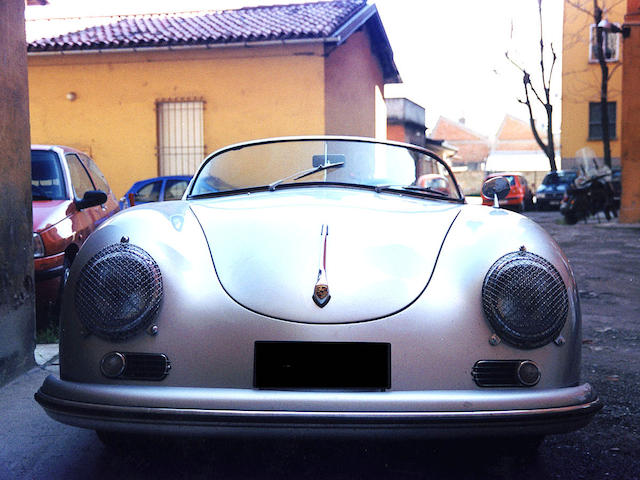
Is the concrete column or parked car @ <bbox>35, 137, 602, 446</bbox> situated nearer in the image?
parked car @ <bbox>35, 137, 602, 446</bbox>

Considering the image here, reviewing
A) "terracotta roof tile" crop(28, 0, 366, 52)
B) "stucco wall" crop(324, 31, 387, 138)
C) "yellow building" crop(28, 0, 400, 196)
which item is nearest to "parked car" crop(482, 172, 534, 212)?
"stucco wall" crop(324, 31, 387, 138)

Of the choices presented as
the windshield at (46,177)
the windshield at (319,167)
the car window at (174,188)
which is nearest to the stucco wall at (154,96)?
the car window at (174,188)

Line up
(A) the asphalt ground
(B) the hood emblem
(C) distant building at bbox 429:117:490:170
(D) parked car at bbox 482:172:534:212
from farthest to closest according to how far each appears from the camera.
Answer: (C) distant building at bbox 429:117:490:170
(D) parked car at bbox 482:172:534:212
(A) the asphalt ground
(B) the hood emblem

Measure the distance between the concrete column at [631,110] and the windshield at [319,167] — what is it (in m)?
12.4

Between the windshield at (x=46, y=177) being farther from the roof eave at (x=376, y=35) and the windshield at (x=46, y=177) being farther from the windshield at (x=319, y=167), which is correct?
the roof eave at (x=376, y=35)

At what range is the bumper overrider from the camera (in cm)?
216

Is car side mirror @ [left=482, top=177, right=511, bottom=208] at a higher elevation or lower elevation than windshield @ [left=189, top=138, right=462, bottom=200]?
lower

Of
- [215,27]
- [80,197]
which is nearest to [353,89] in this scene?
[215,27]

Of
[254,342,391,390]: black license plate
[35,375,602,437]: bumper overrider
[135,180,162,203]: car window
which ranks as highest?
[135,180,162,203]: car window

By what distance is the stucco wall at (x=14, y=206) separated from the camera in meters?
3.70

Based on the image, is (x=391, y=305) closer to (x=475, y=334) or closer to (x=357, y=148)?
(x=475, y=334)

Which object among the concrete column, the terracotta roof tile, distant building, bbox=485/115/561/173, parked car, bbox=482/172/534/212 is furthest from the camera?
distant building, bbox=485/115/561/173

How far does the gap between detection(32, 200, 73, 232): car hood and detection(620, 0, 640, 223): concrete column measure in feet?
39.9

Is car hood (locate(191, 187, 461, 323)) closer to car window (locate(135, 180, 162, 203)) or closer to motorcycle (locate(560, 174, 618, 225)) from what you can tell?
car window (locate(135, 180, 162, 203))
